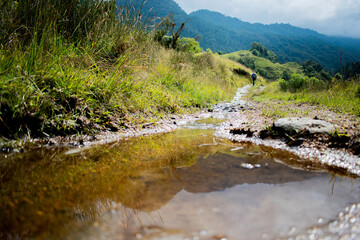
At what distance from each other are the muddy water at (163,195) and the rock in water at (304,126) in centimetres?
61

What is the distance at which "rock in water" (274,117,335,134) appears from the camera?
246 cm

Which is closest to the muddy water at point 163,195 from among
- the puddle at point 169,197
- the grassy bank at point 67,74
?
the puddle at point 169,197

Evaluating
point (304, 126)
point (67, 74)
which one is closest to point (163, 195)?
point (304, 126)

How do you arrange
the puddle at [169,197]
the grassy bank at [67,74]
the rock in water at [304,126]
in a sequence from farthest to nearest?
the rock in water at [304,126], the grassy bank at [67,74], the puddle at [169,197]

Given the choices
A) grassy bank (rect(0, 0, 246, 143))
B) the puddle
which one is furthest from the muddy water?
grassy bank (rect(0, 0, 246, 143))

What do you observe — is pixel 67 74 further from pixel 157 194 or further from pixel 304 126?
pixel 304 126

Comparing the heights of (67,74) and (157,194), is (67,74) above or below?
above

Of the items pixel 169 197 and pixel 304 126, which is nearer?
pixel 169 197

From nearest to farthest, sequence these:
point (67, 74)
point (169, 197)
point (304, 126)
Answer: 1. point (169, 197)
2. point (304, 126)
3. point (67, 74)

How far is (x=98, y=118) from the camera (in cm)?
284

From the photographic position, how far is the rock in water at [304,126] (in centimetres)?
246

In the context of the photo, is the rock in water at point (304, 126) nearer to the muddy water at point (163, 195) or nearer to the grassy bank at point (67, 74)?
the muddy water at point (163, 195)

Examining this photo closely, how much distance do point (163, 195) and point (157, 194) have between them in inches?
1.5

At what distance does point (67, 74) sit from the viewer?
108 inches
